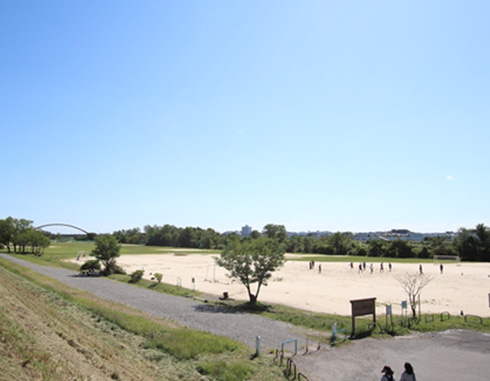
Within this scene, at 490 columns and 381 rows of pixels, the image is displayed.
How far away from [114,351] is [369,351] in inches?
486

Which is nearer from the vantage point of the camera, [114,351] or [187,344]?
[114,351]

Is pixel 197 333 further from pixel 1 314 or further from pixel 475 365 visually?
pixel 475 365

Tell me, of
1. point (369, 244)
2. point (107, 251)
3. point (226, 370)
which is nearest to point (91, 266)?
point (107, 251)

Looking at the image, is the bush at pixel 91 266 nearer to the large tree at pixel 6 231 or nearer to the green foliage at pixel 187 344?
the green foliage at pixel 187 344

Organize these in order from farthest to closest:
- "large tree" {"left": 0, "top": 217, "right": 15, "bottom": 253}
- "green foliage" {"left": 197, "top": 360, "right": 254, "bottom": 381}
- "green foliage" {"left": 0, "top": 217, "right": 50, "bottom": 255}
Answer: "large tree" {"left": 0, "top": 217, "right": 15, "bottom": 253}, "green foliage" {"left": 0, "top": 217, "right": 50, "bottom": 255}, "green foliage" {"left": 197, "top": 360, "right": 254, "bottom": 381}

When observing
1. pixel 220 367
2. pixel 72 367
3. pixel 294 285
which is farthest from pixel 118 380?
pixel 294 285

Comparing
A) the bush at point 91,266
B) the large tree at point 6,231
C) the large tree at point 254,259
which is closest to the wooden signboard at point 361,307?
the large tree at point 254,259

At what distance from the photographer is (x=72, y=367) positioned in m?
9.76

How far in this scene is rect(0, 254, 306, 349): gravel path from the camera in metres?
20.5

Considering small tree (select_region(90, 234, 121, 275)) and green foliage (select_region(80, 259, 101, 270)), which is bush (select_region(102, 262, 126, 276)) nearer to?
small tree (select_region(90, 234, 121, 275))

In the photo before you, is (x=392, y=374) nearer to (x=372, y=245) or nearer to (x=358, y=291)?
(x=358, y=291)

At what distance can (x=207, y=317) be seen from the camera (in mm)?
25719

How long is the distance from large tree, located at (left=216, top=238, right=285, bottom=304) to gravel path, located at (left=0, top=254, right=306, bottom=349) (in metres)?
4.06

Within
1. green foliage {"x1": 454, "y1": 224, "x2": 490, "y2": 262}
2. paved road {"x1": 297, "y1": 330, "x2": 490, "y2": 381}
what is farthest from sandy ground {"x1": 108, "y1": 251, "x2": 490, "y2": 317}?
green foliage {"x1": 454, "y1": 224, "x2": 490, "y2": 262}
